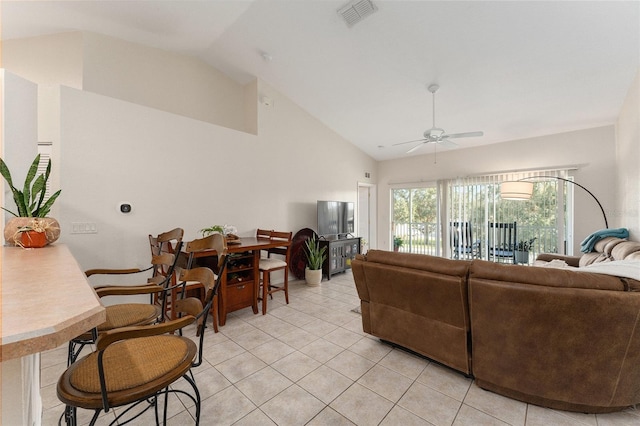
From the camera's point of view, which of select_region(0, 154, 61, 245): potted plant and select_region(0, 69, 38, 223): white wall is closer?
select_region(0, 154, 61, 245): potted plant

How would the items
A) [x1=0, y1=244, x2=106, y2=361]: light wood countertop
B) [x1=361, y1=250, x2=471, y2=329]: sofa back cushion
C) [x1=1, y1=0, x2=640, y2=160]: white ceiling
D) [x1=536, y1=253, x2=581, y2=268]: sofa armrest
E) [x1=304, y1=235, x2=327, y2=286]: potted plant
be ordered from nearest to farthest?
[x1=0, y1=244, x2=106, y2=361]: light wood countertop < [x1=361, y1=250, x2=471, y2=329]: sofa back cushion < [x1=1, y1=0, x2=640, y2=160]: white ceiling < [x1=536, y1=253, x2=581, y2=268]: sofa armrest < [x1=304, y1=235, x2=327, y2=286]: potted plant

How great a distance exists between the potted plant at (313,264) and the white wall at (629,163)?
153 inches

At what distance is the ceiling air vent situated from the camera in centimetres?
253

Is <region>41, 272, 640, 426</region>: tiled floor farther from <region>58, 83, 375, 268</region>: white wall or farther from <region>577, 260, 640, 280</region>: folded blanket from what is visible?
<region>58, 83, 375, 268</region>: white wall

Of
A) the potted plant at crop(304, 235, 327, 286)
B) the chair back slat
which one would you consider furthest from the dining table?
the chair back slat

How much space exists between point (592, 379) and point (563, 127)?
14.5 feet

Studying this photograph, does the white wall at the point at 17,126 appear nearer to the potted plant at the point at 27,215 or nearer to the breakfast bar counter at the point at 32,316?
the potted plant at the point at 27,215

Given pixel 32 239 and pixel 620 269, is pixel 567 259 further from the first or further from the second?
pixel 32 239

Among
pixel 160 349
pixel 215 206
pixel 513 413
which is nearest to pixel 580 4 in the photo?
pixel 513 413

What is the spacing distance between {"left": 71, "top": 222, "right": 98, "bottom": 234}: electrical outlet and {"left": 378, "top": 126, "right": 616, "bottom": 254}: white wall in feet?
19.4

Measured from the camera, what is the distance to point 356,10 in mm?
2607

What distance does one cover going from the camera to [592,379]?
5.15 ft

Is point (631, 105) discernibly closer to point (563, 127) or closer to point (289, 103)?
point (563, 127)

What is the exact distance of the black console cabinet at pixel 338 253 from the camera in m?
4.82
